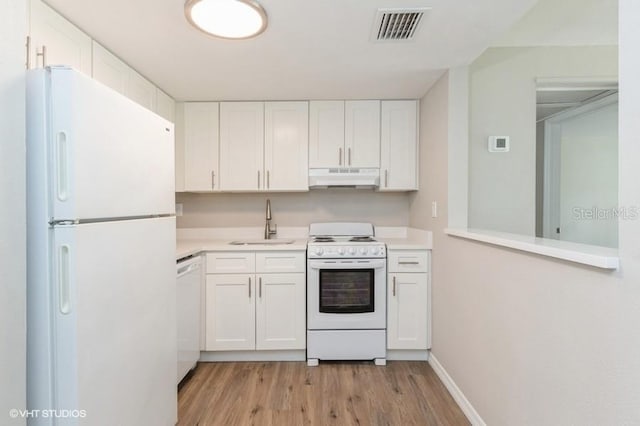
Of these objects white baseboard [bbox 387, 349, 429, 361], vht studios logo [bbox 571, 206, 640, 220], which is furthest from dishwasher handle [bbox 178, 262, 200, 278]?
vht studios logo [bbox 571, 206, 640, 220]

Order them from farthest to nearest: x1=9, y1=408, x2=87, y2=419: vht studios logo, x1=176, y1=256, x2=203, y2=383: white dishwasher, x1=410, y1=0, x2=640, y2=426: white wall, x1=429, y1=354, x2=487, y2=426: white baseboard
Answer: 1. x1=176, y1=256, x2=203, y2=383: white dishwasher
2. x1=429, y1=354, x2=487, y2=426: white baseboard
3. x1=9, y1=408, x2=87, y2=419: vht studios logo
4. x1=410, y1=0, x2=640, y2=426: white wall

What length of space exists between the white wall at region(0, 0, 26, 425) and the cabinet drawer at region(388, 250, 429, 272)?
2174 millimetres

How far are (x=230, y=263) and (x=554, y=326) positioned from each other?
2.13 metres

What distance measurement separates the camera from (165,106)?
2586 mm

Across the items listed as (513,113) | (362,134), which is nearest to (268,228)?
(362,134)

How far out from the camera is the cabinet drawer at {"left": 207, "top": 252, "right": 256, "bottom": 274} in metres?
2.49

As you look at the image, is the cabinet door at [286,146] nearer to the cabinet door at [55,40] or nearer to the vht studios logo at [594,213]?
the cabinet door at [55,40]

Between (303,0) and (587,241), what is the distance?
11.5ft

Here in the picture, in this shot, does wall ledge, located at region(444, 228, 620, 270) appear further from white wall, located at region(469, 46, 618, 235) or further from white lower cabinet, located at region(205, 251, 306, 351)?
white lower cabinet, located at region(205, 251, 306, 351)

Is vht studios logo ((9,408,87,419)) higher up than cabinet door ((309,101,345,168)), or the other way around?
cabinet door ((309,101,345,168))

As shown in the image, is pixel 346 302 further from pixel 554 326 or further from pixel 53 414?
pixel 53 414

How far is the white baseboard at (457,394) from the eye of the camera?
170cm

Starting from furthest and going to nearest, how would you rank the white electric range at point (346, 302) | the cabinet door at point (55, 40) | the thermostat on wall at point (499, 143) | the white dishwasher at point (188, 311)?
the white electric range at point (346, 302)
the thermostat on wall at point (499, 143)
the white dishwasher at point (188, 311)
the cabinet door at point (55, 40)

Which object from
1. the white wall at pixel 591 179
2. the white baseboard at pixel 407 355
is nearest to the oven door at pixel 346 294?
the white baseboard at pixel 407 355
